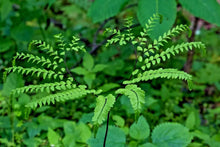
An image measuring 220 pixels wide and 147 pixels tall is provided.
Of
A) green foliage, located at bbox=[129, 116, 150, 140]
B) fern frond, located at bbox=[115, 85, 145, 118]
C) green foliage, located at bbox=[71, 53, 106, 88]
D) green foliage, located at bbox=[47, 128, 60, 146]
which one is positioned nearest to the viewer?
fern frond, located at bbox=[115, 85, 145, 118]

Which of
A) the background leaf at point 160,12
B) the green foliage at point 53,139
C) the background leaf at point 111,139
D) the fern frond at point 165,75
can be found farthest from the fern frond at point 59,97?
the green foliage at point 53,139

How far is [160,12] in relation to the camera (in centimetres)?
161

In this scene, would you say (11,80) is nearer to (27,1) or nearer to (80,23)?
(27,1)

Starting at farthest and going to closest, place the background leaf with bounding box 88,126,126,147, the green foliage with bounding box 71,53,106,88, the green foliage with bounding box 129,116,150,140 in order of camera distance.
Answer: the green foliage with bounding box 71,53,106,88 → the green foliage with bounding box 129,116,150,140 → the background leaf with bounding box 88,126,126,147

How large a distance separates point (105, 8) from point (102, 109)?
0.89 m

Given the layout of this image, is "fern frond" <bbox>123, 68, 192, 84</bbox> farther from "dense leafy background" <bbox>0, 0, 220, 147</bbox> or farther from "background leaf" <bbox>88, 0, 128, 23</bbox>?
"background leaf" <bbox>88, 0, 128, 23</bbox>

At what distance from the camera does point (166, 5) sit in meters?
1.62

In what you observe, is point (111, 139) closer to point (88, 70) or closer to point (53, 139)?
point (53, 139)

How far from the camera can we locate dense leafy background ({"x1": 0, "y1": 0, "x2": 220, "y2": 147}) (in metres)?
1.62

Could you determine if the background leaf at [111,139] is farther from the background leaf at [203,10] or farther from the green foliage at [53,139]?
the background leaf at [203,10]

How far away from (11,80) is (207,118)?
1805mm

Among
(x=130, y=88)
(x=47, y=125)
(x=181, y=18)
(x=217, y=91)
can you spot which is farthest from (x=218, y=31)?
(x=130, y=88)

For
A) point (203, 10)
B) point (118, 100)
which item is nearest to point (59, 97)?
point (118, 100)

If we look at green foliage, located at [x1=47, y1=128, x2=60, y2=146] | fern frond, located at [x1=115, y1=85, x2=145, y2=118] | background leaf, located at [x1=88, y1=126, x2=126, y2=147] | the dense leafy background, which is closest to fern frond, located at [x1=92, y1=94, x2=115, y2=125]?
fern frond, located at [x1=115, y1=85, x2=145, y2=118]
